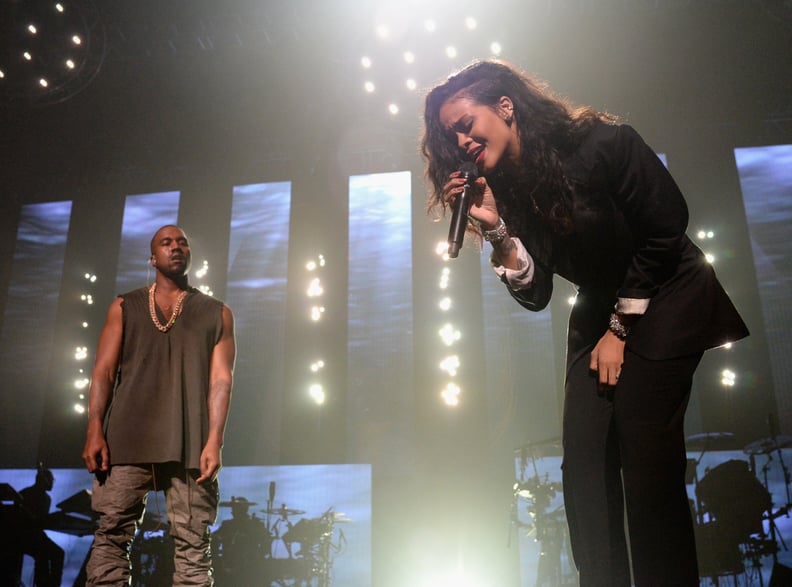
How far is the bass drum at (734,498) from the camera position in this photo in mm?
3256

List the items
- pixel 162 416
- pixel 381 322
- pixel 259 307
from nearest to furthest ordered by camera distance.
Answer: pixel 162 416 < pixel 381 322 < pixel 259 307

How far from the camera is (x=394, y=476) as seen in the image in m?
3.75

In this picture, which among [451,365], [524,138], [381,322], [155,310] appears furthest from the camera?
[381,322]

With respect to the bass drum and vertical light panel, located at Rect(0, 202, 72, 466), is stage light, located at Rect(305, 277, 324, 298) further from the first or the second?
the bass drum

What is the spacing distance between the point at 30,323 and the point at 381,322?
106 inches

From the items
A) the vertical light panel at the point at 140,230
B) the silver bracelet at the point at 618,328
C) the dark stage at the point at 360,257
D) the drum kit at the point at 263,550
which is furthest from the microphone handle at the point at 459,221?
the vertical light panel at the point at 140,230

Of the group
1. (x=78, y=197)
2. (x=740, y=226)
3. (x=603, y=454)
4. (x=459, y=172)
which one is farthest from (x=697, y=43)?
(x=78, y=197)

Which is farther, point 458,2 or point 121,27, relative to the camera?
point 121,27

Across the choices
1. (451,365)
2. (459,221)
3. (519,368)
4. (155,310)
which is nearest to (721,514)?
(519,368)

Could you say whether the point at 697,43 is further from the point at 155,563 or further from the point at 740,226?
the point at 155,563

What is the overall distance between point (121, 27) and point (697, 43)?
3.99 m

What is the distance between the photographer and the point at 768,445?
134 inches

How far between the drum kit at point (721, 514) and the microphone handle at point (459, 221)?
8.32 ft

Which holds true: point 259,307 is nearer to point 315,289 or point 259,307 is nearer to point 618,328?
point 315,289
